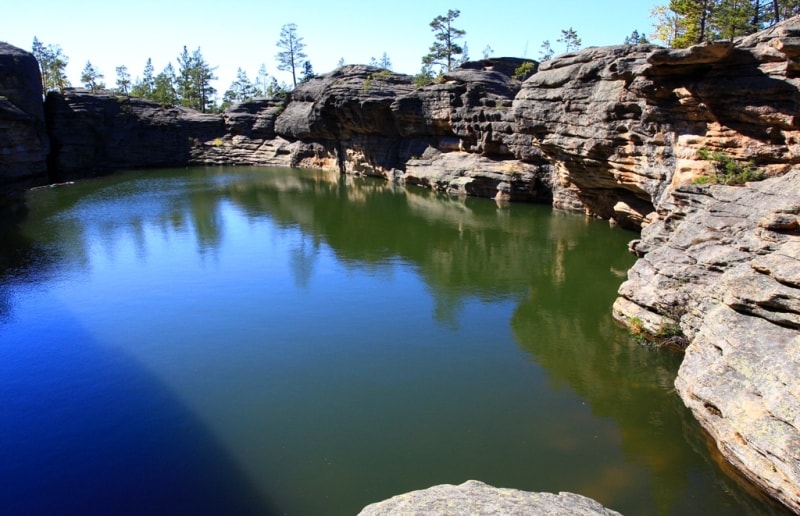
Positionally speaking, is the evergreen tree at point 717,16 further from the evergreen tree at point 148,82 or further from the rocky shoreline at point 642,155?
the evergreen tree at point 148,82

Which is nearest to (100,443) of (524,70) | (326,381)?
(326,381)

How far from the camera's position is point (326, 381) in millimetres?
12523

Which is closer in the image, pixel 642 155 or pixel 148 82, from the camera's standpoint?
pixel 642 155

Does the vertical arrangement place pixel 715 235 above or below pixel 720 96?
below

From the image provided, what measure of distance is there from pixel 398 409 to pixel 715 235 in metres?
8.66

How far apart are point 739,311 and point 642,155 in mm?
12426

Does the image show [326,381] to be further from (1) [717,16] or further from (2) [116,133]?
(2) [116,133]

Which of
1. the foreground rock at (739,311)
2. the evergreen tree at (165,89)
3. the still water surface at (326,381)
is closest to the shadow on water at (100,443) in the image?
the still water surface at (326,381)

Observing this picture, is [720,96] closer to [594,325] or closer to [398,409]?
[594,325]

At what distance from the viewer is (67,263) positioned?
882 inches

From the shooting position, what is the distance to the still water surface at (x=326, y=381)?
358 inches

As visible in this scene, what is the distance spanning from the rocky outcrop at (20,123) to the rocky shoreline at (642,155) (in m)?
0.15

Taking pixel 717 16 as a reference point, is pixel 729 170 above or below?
below

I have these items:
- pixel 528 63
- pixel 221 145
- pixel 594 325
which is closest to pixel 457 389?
pixel 594 325
